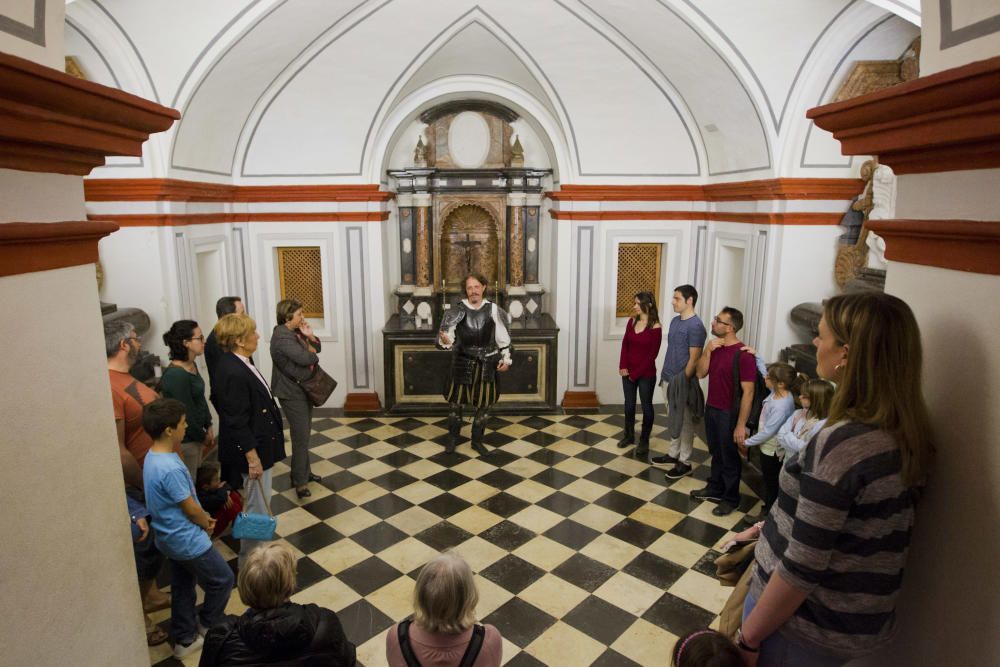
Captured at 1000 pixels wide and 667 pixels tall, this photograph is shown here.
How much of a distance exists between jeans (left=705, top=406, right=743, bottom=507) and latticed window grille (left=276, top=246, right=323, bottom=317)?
15.5 ft

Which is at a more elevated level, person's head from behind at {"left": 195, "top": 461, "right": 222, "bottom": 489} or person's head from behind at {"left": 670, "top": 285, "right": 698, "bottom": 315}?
person's head from behind at {"left": 670, "top": 285, "right": 698, "bottom": 315}

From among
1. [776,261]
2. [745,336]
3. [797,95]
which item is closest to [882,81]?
[797,95]

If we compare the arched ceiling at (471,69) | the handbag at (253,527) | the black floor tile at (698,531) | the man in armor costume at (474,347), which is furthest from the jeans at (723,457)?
the handbag at (253,527)

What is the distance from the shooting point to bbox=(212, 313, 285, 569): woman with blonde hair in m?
3.64

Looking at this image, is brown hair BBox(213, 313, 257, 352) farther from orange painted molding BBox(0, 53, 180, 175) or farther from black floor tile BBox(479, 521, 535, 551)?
black floor tile BBox(479, 521, 535, 551)

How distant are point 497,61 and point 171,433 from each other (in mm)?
5340

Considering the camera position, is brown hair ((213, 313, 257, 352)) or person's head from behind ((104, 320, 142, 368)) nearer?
person's head from behind ((104, 320, 142, 368))

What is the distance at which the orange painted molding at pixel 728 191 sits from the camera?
5.36 metres

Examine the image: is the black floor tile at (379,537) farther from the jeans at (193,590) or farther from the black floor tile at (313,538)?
the jeans at (193,590)

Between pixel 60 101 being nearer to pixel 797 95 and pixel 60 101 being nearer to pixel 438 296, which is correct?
pixel 797 95

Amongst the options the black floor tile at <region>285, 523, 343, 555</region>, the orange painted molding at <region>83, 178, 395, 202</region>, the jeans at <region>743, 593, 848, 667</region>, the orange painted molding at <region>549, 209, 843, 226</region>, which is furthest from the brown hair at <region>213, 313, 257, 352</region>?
the orange painted molding at <region>549, 209, 843, 226</region>

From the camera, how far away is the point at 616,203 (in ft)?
23.4

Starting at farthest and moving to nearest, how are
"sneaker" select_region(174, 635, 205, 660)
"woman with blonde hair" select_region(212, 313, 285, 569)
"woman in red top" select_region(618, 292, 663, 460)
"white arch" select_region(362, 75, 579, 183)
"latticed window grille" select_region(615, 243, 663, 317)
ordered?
"latticed window grille" select_region(615, 243, 663, 317), "white arch" select_region(362, 75, 579, 183), "woman in red top" select_region(618, 292, 663, 460), "woman with blonde hair" select_region(212, 313, 285, 569), "sneaker" select_region(174, 635, 205, 660)

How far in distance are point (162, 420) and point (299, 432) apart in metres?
2.18
